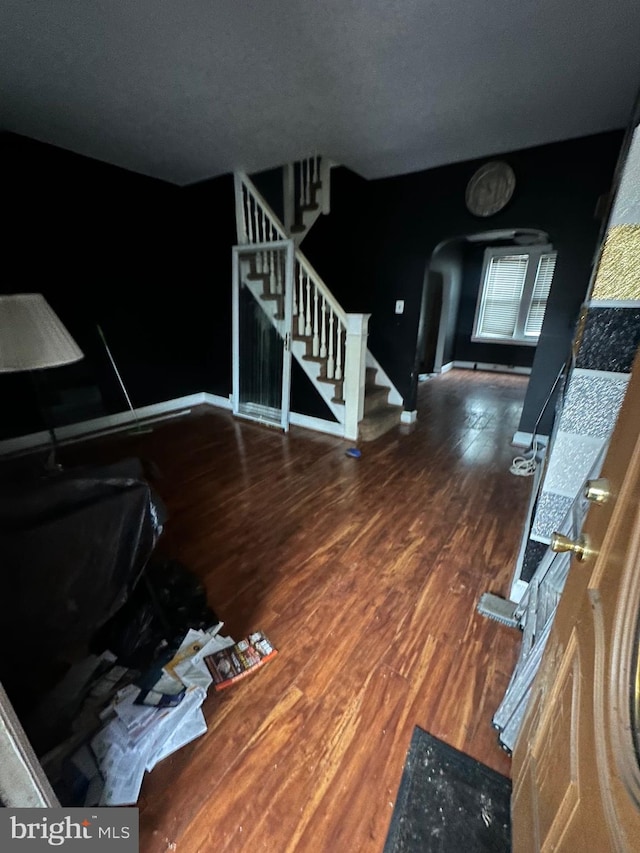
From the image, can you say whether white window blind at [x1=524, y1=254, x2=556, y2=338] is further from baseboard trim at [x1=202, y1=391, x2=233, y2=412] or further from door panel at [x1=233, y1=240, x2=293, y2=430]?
baseboard trim at [x1=202, y1=391, x2=233, y2=412]

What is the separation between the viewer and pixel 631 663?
442 millimetres

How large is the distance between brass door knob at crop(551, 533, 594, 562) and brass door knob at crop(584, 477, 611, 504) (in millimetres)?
93

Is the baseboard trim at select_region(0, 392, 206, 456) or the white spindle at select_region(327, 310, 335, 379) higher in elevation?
the white spindle at select_region(327, 310, 335, 379)

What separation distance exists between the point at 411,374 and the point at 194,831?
12.4ft

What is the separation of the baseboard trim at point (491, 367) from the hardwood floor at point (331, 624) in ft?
15.5

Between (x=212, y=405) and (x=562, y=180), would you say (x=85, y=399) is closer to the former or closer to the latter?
(x=212, y=405)

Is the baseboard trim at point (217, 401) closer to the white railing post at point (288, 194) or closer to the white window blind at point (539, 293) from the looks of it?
the white railing post at point (288, 194)

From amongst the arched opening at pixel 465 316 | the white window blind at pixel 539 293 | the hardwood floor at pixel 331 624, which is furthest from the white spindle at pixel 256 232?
the white window blind at pixel 539 293

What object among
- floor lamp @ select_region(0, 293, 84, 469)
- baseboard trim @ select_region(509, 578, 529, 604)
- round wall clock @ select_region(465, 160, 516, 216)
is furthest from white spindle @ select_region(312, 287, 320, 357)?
baseboard trim @ select_region(509, 578, 529, 604)

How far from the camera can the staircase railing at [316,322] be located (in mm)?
3355

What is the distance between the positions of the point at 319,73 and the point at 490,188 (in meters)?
1.81

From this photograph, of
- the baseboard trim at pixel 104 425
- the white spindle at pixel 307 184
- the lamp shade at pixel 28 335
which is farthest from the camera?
the white spindle at pixel 307 184

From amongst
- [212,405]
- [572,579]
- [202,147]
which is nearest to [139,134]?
[202,147]

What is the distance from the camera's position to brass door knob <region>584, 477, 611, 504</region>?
0.64 metres
